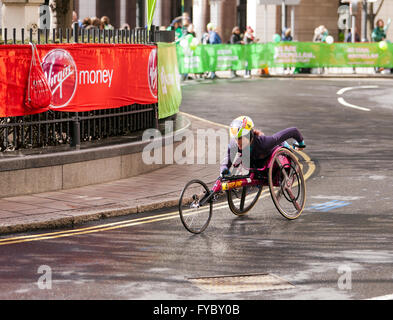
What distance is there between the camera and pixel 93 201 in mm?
11461

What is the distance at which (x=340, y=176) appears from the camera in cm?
1381

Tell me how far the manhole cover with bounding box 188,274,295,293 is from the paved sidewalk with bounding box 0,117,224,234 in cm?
290

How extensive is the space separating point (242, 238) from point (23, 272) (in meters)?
2.44

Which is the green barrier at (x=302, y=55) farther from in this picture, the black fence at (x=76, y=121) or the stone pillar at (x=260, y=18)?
the black fence at (x=76, y=121)

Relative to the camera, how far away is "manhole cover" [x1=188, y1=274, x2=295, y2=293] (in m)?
7.64

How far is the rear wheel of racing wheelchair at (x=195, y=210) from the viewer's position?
32.3ft

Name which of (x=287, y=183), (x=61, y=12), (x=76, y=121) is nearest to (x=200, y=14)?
(x=61, y=12)

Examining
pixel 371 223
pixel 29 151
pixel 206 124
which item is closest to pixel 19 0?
pixel 206 124

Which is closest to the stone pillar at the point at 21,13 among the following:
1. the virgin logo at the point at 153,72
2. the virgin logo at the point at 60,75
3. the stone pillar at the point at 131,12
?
the virgin logo at the point at 153,72

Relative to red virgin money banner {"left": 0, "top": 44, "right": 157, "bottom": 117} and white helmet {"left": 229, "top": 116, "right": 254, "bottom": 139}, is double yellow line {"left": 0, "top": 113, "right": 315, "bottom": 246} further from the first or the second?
red virgin money banner {"left": 0, "top": 44, "right": 157, "bottom": 117}

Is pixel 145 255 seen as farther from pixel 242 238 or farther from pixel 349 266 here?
pixel 349 266

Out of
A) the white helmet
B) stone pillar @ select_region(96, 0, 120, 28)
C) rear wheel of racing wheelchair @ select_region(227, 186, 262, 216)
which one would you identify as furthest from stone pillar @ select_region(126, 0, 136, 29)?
the white helmet

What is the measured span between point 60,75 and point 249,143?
3248mm

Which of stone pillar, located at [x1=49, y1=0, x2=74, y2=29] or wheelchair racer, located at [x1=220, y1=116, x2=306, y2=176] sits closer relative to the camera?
wheelchair racer, located at [x1=220, y1=116, x2=306, y2=176]
